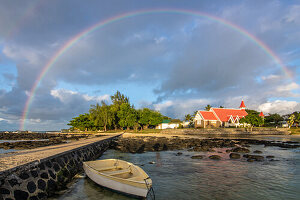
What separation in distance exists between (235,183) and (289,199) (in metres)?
3.22

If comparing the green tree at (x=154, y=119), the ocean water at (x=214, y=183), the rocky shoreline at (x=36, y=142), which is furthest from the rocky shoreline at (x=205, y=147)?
the green tree at (x=154, y=119)

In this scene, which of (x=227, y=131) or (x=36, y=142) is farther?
(x=227, y=131)

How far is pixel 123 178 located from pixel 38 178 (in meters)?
5.00

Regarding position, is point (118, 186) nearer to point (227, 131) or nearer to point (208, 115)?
point (227, 131)

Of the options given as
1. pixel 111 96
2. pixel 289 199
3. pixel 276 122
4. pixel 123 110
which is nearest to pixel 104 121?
pixel 123 110

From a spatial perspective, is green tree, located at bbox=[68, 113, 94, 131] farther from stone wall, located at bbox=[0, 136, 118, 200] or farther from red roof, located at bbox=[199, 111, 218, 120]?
stone wall, located at bbox=[0, 136, 118, 200]

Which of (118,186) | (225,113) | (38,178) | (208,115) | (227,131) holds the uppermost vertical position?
(225,113)

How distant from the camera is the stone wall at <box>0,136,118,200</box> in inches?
355

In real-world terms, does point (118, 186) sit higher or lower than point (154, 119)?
lower

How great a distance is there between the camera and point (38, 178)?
10.9 meters

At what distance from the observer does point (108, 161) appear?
1417cm

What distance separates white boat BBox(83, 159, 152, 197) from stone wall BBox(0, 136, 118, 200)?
2.22 meters

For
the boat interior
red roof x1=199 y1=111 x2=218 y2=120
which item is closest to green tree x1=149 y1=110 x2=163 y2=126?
red roof x1=199 y1=111 x2=218 y2=120

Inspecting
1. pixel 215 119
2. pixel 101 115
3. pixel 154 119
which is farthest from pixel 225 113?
pixel 101 115
